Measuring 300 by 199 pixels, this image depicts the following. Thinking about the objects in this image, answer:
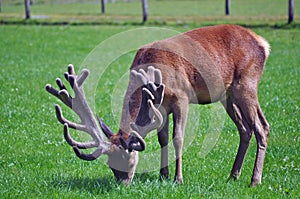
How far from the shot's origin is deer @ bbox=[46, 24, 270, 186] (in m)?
6.50

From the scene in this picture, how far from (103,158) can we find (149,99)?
88 cm

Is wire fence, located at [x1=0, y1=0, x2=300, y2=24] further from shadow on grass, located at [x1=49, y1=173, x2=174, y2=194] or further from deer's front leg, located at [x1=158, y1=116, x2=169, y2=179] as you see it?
shadow on grass, located at [x1=49, y1=173, x2=174, y2=194]

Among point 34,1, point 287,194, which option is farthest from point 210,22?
point 34,1

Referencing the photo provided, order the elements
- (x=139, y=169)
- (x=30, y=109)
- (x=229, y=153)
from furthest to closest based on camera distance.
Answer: (x=30, y=109) < (x=229, y=153) < (x=139, y=169)

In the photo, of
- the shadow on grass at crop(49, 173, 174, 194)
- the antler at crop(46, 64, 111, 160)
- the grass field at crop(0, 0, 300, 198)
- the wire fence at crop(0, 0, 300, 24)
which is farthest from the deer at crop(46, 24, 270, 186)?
the wire fence at crop(0, 0, 300, 24)

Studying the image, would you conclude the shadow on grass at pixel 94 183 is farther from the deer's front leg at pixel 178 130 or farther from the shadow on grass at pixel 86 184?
the deer's front leg at pixel 178 130

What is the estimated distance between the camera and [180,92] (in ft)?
23.0

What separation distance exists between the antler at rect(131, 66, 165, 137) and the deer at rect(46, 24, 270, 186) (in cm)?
1

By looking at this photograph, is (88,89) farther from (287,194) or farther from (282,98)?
(287,194)

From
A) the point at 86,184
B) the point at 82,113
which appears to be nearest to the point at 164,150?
the point at 86,184

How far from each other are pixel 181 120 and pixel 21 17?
25.7 metres

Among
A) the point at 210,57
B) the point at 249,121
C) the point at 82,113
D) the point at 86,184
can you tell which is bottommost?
the point at 86,184

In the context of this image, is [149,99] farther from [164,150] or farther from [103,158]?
[164,150]

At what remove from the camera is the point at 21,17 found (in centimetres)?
3139
